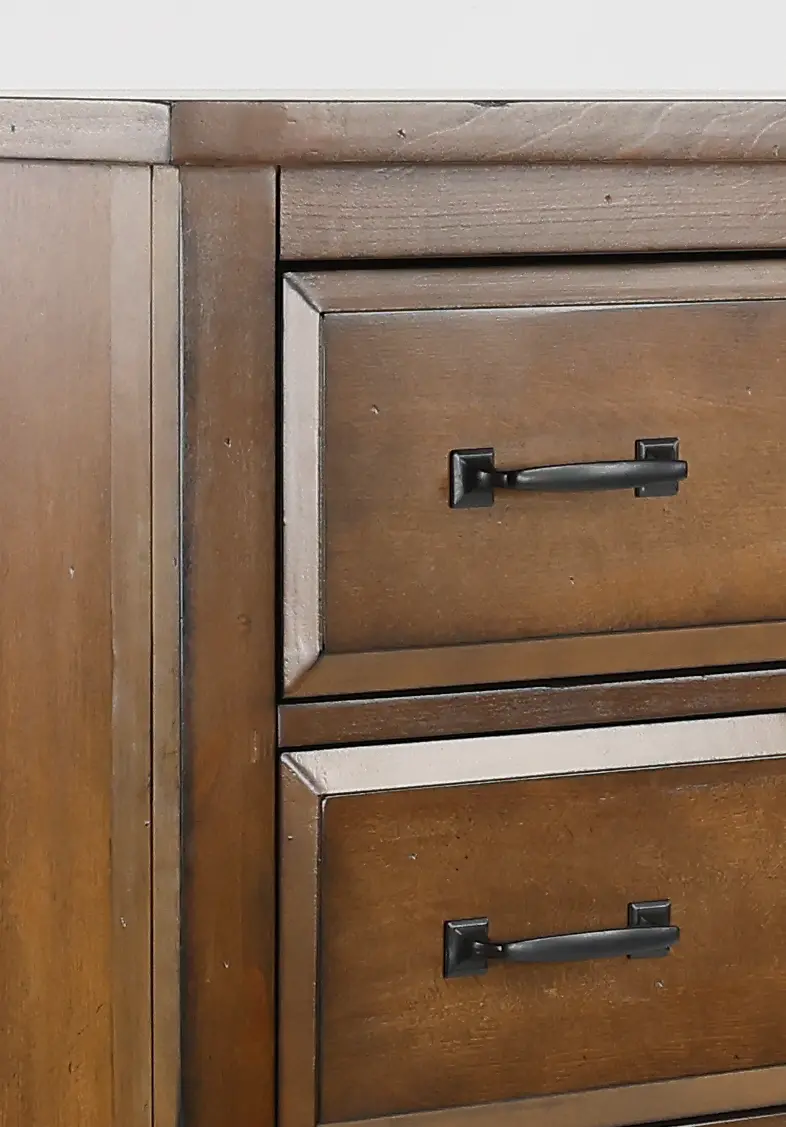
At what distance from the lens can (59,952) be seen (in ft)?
2.50

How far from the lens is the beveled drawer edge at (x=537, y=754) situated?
2.56 ft

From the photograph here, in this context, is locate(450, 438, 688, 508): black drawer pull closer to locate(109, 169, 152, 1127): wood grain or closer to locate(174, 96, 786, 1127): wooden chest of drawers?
locate(174, 96, 786, 1127): wooden chest of drawers

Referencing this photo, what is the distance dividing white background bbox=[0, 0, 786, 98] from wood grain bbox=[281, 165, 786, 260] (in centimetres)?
42

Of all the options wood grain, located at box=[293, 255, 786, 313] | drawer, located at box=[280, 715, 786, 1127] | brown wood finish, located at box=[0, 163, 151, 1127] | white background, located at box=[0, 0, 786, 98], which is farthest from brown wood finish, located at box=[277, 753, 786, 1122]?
white background, located at box=[0, 0, 786, 98]

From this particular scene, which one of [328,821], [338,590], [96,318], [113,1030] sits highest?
[96,318]

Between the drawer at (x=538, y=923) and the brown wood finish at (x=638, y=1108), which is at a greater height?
the drawer at (x=538, y=923)

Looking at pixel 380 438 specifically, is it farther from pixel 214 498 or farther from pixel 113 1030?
pixel 113 1030

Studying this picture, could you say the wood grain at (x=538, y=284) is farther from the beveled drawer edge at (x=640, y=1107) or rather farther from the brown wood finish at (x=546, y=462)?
the beveled drawer edge at (x=640, y=1107)

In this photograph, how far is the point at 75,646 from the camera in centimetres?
74

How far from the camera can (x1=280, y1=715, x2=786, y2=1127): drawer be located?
0.79 m

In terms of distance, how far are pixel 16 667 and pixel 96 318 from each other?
172 millimetres

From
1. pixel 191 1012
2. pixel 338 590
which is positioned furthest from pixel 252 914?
pixel 338 590

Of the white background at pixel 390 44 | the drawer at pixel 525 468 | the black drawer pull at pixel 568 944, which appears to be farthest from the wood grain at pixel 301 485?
the white background at pixel 390 44

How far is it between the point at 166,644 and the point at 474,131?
289mm
